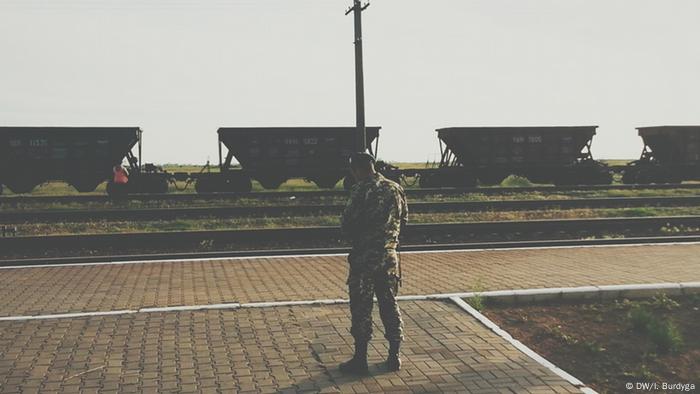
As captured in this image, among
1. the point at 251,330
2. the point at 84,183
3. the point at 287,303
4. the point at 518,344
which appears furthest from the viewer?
the point at 84,183

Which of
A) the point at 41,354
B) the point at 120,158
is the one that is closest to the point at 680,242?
the point at 41,354

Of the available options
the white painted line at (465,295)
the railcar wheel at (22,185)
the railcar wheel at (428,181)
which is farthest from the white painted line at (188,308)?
the railcar wheel at (428,181)

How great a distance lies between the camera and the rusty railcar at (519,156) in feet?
87.9

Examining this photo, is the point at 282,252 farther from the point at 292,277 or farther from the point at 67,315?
the point at 67,315

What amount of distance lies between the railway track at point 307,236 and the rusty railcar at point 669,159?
14.9m

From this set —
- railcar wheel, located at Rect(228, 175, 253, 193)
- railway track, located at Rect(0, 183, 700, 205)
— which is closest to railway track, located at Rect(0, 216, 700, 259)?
railway track, located at Rect(0, 183, 700, 205)

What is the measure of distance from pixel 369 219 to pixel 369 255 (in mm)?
286

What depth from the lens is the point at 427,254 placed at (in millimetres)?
10984

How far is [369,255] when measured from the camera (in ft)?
16.5

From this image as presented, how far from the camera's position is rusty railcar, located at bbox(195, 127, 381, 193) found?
82.0 feet

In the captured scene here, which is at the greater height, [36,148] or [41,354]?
[36,148]

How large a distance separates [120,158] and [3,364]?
19.7 m

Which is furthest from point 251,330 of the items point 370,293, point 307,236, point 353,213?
point 307,236

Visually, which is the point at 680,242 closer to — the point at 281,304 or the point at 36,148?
the point at 281,304
